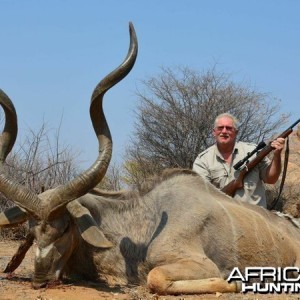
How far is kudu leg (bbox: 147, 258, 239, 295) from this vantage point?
15.7ft

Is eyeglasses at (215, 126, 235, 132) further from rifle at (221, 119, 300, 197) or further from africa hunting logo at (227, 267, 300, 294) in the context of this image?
africa hunting logo at (227, 267, 300, 294)

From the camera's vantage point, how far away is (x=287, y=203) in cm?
955

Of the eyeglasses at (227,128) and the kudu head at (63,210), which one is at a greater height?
the eyeglasses at (227,128)

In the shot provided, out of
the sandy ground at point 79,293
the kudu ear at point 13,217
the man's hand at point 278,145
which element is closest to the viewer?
the sandy ground at point 79,293

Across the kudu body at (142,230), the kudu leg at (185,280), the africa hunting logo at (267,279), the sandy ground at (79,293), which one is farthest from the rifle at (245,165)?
the sandy ground at (79,293)

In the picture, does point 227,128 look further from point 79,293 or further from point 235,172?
point 79,293

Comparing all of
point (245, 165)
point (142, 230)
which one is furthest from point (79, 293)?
point (245, 165)

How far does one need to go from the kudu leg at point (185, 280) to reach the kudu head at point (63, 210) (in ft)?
1.37

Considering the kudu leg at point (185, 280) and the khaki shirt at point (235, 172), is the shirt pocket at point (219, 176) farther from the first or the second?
the kudu leg at point (185, 280)

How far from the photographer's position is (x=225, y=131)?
6.56 meters

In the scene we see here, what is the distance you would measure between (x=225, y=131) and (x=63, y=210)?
84.9 inches

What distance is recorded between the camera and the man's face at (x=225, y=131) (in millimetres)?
6559

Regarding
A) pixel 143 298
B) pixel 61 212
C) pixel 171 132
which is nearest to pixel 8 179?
pixel 61 212

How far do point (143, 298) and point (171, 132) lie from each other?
29.1 ft
